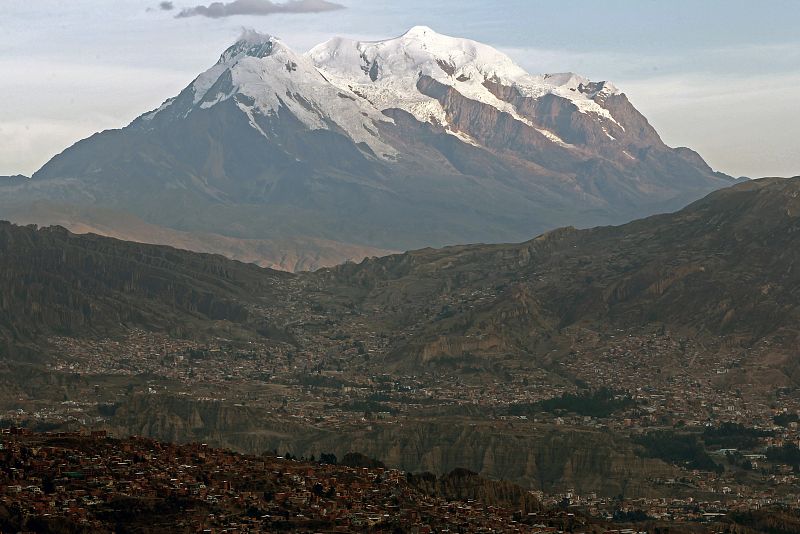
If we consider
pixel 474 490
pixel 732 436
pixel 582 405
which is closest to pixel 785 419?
pixel 732 436

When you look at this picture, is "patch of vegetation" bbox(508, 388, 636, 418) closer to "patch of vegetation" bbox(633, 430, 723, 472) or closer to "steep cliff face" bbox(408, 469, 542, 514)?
"patch of vegetation" bbox(633, 430, 723, 472)

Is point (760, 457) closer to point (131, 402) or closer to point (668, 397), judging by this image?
point (668, 397)

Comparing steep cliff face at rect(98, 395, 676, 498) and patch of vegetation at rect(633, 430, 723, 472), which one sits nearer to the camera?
steep cliff face at rect(98, 395, 676, 498)

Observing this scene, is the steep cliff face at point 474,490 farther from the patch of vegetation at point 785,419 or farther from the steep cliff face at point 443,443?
the patch of vegetation at point 785,419

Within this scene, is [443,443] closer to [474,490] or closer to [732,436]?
[732,436]

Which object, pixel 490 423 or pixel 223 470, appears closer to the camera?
pixel 223 470

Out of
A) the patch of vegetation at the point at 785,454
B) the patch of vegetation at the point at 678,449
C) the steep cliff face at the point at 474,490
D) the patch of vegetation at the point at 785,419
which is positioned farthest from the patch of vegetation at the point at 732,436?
the steep cliff face at the point at 474,490

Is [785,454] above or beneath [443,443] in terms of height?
above

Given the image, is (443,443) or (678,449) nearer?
(678,449)

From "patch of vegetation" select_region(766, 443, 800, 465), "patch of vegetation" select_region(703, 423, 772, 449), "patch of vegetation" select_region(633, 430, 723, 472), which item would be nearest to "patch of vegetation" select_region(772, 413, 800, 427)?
"patch of vegetation" select_region(703, 423, 772, 449)

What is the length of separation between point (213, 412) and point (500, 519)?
89456mm

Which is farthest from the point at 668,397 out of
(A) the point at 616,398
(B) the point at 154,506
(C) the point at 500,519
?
(B) the point at 154,506

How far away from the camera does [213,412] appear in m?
184

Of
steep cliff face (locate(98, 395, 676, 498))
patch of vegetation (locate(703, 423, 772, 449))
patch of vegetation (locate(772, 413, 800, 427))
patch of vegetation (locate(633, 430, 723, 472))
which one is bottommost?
steep cliff face (locate(98, 395, 676, 498))
